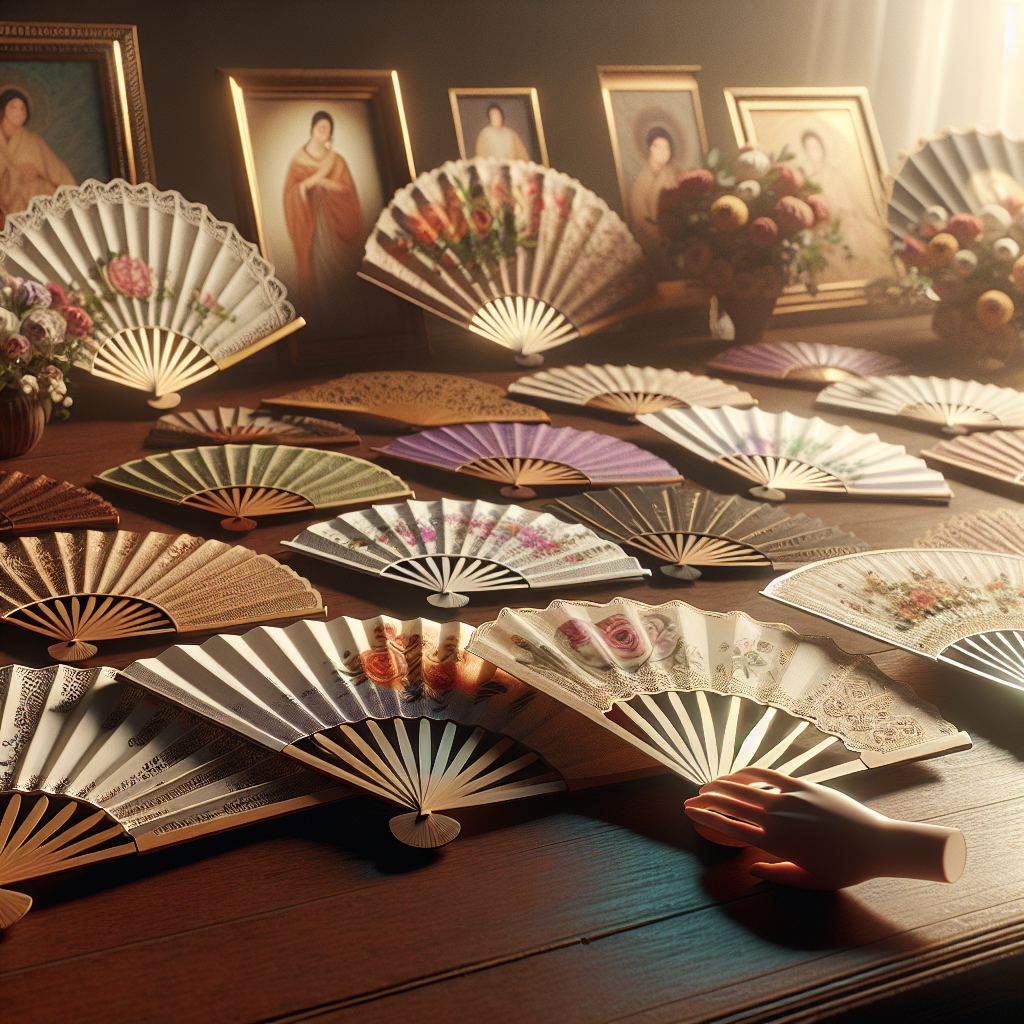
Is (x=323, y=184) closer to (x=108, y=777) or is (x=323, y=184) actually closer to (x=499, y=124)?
(x=499, y=124)

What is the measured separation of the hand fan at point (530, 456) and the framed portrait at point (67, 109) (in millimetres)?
864

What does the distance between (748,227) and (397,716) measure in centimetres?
178

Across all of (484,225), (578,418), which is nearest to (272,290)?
(484,225)

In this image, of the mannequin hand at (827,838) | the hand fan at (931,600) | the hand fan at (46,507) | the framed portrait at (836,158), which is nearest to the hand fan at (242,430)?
the hand fan at (46,507)

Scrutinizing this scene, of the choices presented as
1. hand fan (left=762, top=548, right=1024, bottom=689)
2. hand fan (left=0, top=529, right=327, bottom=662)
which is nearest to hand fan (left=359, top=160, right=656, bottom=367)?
hand fan (left=0, top=529, right=327, bottom=662)

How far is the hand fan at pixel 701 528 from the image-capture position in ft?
4.22

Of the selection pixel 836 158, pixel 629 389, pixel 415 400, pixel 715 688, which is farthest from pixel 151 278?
pixel 836 158

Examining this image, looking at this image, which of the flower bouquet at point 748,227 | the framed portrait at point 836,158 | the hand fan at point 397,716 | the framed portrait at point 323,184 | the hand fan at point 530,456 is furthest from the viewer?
the framed portrait at point 836,158

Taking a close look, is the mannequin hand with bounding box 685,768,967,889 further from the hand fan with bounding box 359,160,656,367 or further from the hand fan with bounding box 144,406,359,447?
the hand fan with bounding box 359,160,656,367

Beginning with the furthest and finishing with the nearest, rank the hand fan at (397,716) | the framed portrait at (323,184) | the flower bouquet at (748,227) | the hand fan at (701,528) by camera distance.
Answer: the flower bouquet at (748,227)
the framed portrait at (323,184)
the hand fan at (701,528)
the hand fan at (397,716)

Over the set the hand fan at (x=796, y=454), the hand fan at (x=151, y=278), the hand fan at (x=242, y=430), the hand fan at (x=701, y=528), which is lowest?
the hand fan at (x=701, y=528)

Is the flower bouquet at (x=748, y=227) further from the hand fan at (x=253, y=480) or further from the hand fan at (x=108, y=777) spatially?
the hand fan at (x=108, y=777)

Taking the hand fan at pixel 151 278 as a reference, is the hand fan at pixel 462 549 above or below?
below

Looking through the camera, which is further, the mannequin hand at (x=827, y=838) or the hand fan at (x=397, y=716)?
the hand fan at (x=397, y=716)
